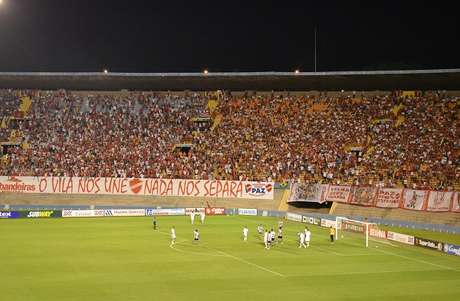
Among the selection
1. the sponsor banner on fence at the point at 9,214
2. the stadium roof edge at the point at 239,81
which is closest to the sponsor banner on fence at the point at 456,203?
the stadium roof edge at the point at 239,81

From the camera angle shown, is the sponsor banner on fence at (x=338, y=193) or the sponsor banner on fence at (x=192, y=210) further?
the sponsor banner on fence at (x=192, y=210)

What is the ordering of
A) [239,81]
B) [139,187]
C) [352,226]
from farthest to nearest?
1. [239,81]
2. [139,187]
3. [352,226]

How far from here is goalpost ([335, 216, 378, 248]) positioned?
1547 inches

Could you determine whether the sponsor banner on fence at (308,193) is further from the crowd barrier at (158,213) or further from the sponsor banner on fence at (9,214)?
the sponsor banner on fence at (9,214)

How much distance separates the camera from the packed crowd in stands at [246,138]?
54938 mm

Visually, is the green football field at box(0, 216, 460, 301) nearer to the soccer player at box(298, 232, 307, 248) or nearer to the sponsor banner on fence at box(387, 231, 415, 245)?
the sponsor banner on fence at box(387, 231, 415, 245)

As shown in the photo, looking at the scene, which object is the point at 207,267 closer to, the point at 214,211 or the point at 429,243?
the point at 429,243

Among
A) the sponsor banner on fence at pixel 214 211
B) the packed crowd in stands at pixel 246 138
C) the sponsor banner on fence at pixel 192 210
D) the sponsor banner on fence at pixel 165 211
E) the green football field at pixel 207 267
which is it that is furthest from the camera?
the sponsor banner on fence at pixel 214 211

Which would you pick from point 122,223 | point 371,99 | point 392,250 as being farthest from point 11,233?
point 371,99

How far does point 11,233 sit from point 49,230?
292 centimetres

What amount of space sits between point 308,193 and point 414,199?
1090 centimetres

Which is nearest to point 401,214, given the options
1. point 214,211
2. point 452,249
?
point 452,249

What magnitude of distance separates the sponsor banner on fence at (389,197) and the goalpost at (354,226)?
6729mm

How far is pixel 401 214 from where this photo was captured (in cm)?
4841
